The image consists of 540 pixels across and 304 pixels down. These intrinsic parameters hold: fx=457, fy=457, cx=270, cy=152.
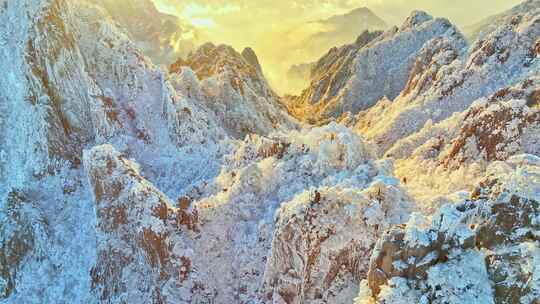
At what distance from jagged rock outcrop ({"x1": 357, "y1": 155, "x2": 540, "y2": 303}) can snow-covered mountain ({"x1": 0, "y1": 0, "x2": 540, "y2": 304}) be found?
0.13 ft

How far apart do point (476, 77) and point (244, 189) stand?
2224cm

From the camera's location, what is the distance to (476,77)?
1430 inches

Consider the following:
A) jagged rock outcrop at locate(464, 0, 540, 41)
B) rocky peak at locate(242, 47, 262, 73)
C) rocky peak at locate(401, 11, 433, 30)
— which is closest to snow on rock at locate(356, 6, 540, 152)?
jagged rock outcrop at locate(464, 0, 540, 41)

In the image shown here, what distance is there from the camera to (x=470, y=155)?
23.6 m

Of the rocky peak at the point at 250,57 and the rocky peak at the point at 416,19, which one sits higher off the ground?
the rocky peak at the point at 416,19

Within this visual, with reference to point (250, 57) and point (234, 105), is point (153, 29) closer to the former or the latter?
point (250, 57)

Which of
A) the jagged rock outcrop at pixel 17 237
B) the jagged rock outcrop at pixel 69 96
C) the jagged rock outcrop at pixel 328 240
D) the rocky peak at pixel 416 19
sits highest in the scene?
the rocky peak at pixel 416 19

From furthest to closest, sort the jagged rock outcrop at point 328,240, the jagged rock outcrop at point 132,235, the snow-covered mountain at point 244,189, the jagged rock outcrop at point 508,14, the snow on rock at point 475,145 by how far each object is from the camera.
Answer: the jagged rock outcrop at point 508,14
the jagged rock outcrop at point 132,235
the snow on rock at point 475,145
the jagged rock outcrop at point 328,240
the snow-covered mountain at point 244,189

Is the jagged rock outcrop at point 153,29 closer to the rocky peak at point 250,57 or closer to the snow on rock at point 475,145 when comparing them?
the rocky peak at point 250,57

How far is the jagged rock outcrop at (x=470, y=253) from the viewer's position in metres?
11.7

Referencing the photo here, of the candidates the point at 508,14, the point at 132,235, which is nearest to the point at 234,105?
the point at 132,235

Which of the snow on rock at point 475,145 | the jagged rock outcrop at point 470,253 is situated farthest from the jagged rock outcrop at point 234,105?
the jagged rock outcrop at point 470,253

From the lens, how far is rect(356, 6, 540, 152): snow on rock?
3447 centimetres

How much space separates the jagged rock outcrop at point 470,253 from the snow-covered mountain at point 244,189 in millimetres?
41
